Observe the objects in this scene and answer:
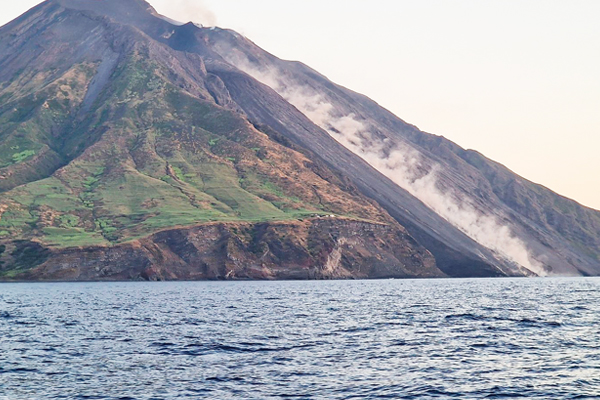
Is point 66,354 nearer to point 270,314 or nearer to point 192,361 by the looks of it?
point 192,361

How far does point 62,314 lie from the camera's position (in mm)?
103312

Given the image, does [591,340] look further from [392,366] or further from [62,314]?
[62,314]

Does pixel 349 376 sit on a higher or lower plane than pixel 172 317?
higher

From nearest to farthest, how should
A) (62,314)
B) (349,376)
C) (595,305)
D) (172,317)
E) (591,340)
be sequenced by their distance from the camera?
1. (349,376)
2. (591,340)
3. (172,317)
4. (62,314)
5. (595,305)

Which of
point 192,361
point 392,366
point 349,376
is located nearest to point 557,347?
point 392,366

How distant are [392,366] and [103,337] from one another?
33354mm

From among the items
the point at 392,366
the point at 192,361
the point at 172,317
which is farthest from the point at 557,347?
the point at 172,317

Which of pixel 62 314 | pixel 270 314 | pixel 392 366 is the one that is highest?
pixel 392 366

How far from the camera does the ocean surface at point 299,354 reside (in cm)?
4728

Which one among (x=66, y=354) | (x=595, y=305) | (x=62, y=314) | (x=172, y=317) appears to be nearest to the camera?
(x=66, y=354)

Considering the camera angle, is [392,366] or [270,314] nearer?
[392,366]

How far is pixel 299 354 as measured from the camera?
202ft

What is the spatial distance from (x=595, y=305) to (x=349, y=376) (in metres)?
87.1

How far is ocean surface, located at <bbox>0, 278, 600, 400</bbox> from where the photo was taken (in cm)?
4728
